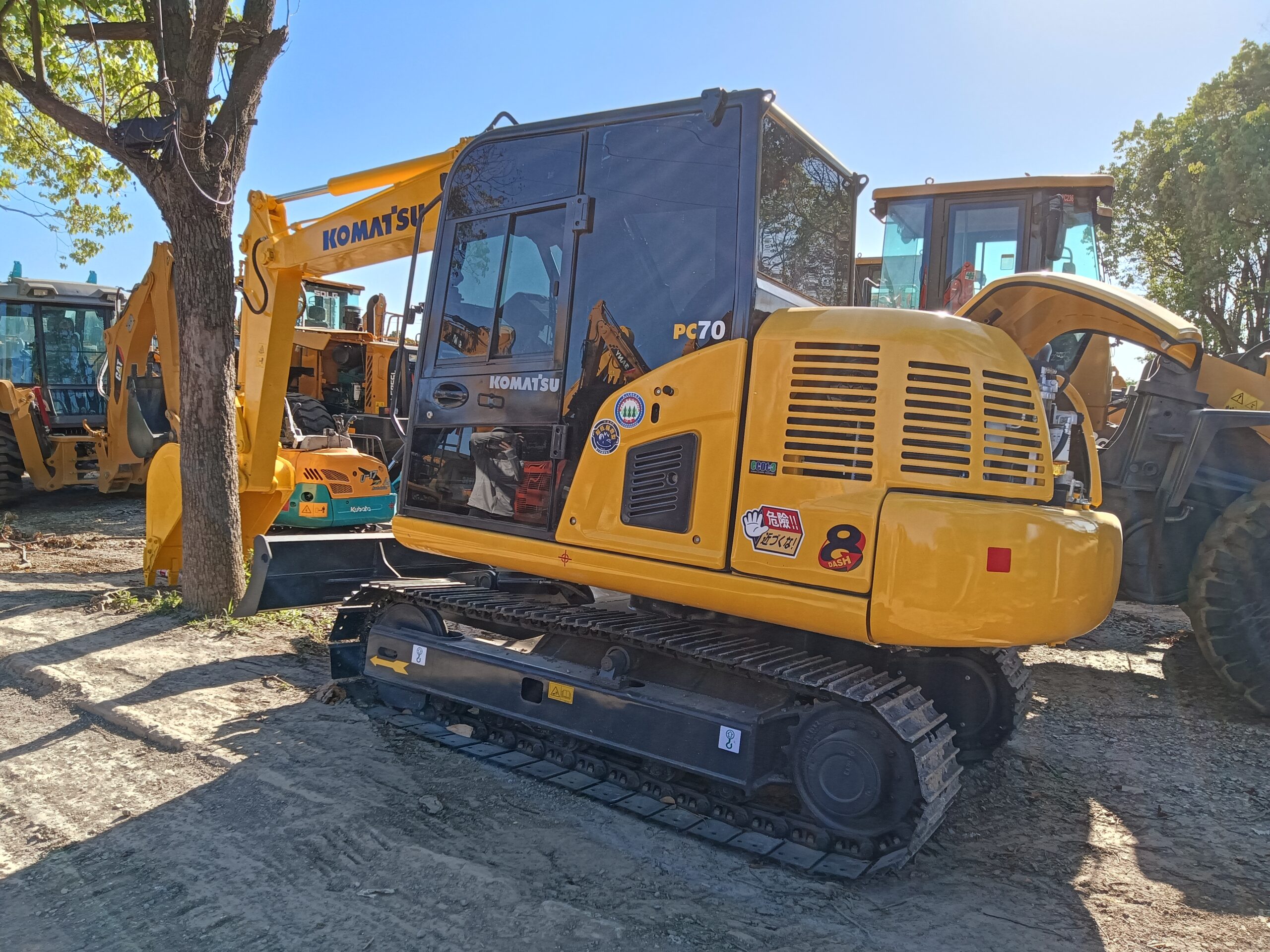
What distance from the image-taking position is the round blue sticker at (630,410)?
151 inches

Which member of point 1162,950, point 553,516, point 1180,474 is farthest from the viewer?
point 1180,474

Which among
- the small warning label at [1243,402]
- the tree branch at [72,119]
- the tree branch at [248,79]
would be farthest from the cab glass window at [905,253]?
the tree branch at [72,119]

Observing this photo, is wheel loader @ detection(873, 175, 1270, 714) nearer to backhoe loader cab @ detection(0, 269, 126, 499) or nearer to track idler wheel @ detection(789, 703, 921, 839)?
track idler wheel @ detection(789, 703, 921, 839)

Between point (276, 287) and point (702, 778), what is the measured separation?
442cm

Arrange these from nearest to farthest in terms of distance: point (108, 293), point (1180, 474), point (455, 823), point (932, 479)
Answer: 1. point (932, 479)
2. point (455, 823)
3. point (1180, 474)
4. point (108, 293)

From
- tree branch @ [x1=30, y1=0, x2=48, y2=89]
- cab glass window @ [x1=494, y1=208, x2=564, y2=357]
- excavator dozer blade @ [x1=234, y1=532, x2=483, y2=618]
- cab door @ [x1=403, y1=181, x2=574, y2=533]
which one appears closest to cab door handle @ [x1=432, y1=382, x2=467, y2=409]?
cab door @ [x1=403, y1=181, x2=574, y2=533]

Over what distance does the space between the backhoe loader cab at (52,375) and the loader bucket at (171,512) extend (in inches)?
260

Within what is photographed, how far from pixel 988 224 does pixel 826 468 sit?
507cm

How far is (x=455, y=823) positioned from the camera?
3.75 metres

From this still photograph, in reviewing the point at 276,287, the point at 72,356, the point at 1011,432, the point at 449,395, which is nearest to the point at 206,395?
the point at 276,287

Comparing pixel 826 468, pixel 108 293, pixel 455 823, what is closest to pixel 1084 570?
pixel 826 468

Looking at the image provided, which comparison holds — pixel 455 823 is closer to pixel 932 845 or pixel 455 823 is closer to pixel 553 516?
pixel 553 516

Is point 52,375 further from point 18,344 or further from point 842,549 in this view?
point 842,549

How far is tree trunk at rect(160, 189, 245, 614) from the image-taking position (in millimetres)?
6586
